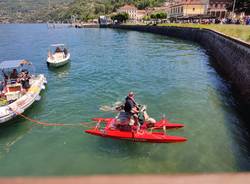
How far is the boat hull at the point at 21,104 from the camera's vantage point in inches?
521

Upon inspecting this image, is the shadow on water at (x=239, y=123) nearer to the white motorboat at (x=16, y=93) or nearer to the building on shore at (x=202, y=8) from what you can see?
the white motorboat at (x=16, y=93)

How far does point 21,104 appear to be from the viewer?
1459cm

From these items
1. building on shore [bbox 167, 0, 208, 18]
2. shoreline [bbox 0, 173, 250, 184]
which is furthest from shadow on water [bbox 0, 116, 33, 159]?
building on shore [bbox 167, 0, 208, 18]

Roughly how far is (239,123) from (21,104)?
1418 cm

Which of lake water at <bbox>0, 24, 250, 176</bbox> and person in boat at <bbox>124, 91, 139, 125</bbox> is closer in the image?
lake water at <bbox>0, 24, 250, 176</bbox>

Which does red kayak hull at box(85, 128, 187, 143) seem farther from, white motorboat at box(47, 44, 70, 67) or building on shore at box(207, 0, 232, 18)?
building on shore at box(207, 0, 232, 18)

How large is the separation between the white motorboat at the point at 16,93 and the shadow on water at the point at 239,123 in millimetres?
13063

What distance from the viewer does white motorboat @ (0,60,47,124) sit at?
13.6 m

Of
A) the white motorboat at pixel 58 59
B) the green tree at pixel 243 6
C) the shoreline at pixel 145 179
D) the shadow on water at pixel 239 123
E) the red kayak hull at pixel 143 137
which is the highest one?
the green tree at pixel 243 6

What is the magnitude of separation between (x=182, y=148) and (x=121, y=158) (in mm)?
3169

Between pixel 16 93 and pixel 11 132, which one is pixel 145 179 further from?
pixel 16 93

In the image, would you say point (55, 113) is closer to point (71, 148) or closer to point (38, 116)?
point (38, 116)

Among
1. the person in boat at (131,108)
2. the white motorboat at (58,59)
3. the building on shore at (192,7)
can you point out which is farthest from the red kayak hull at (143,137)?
the building on shore at (192,7)

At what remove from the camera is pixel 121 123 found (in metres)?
11.5
